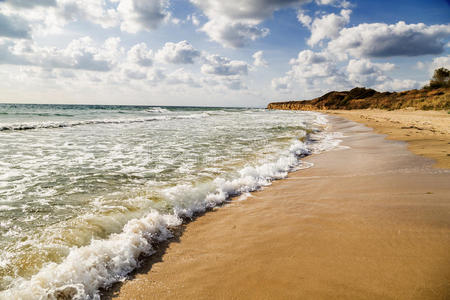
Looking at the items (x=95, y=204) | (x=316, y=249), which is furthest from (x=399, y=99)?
(x=95, y=204)

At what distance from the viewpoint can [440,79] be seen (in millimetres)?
50969

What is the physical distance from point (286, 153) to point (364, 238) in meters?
6.01

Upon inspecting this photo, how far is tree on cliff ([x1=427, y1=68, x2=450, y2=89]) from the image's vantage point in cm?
4994

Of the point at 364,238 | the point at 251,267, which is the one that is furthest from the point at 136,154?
the point at 364,238

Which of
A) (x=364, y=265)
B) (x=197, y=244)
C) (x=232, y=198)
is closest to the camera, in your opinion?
(x=364, y=265)

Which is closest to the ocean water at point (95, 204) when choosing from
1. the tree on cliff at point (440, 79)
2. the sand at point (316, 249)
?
the sand at point (316, 249)

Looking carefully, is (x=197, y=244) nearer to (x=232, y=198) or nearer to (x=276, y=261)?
(x=276, y=261)

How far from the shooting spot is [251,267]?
8.37 feet

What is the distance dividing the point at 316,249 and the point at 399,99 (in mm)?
60297

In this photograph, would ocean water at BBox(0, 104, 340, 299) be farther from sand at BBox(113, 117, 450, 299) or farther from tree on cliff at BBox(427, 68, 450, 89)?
tree on cliff at BBox(427, 68, 450, 89)

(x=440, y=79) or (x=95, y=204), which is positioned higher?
(x=440, y=79)

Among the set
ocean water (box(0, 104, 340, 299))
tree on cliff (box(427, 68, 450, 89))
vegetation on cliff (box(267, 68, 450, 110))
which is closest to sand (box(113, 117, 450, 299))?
ocean water (box(0, 104, 340, 299))

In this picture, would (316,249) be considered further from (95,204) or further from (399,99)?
(399,99)

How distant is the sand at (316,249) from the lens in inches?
85.7
